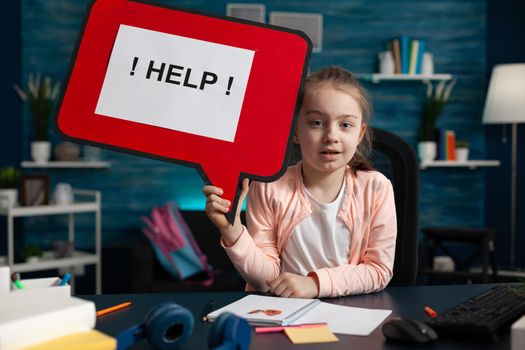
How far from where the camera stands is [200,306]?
1152mm

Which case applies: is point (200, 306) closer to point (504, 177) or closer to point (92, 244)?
point (92, 244)

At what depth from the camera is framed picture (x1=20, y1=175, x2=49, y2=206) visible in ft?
11.8

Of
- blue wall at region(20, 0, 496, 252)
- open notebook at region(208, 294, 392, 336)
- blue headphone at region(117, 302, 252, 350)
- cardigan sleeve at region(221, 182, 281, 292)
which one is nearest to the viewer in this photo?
blue headphone at region(117, 302, 252, 350)

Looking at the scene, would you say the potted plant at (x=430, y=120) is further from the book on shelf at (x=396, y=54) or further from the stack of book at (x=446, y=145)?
the book on shelf at (x=396, y=54)

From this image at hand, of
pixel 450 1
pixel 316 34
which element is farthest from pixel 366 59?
pixel 450 1

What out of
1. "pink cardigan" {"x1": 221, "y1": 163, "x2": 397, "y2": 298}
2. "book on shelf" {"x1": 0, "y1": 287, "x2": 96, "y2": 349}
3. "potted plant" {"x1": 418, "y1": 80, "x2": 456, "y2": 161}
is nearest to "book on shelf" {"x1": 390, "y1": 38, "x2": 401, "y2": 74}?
"potted plant" {"x1": 418, "y1": 80, "x2": 456, "y2": 161}

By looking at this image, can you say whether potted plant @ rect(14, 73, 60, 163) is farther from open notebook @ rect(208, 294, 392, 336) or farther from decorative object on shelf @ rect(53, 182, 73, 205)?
open notebook @ rect(208, 294, 392, 336)

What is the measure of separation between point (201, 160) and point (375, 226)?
52 centimetres

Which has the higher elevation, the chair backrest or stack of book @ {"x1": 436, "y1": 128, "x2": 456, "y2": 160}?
stack of book @ {"x1": 436, "y1": 128, "x2": 456, "y2": 160}

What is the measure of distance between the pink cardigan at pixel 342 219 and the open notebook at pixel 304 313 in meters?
0.23

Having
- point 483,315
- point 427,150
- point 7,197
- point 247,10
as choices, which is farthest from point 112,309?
point 427,150

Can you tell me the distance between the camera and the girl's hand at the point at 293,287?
4.07 ft

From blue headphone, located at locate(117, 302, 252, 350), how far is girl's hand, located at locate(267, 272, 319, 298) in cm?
38

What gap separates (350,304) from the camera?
1207mm
